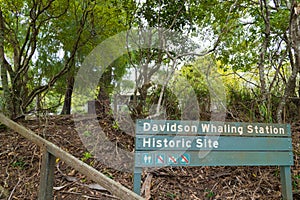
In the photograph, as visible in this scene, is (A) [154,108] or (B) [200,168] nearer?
(B) [200,168]

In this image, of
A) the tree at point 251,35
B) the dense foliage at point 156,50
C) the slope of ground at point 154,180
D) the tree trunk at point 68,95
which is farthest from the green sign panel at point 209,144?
the tree trunk at point 68,95

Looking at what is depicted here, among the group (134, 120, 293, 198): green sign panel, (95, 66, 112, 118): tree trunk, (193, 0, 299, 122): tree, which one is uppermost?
(193, 0, 299, 122): tree

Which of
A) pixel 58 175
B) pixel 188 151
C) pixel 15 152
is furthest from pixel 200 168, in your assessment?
pixel 15 152

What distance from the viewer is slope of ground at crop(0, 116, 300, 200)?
2.26 meters

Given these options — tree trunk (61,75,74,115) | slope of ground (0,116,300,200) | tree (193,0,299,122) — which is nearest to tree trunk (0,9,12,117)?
slope of ground (0,116,300,200)

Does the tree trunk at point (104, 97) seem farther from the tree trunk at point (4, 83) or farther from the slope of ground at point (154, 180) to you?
the tree trunk at point (4, 83)

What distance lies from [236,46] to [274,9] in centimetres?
86

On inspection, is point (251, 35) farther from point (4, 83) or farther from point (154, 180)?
point (4, 83)

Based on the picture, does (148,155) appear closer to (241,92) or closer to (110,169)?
(110,169)

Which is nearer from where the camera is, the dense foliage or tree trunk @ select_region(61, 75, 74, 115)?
the dense foliage

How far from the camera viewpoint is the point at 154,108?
3367mm

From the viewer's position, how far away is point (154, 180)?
8.11 feet

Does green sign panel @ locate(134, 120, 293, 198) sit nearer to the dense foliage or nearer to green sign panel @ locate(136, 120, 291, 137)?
green sign panel @ locate(136, 120, 291, 137)

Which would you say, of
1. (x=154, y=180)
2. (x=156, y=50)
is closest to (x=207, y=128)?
(x=154, y=180)
